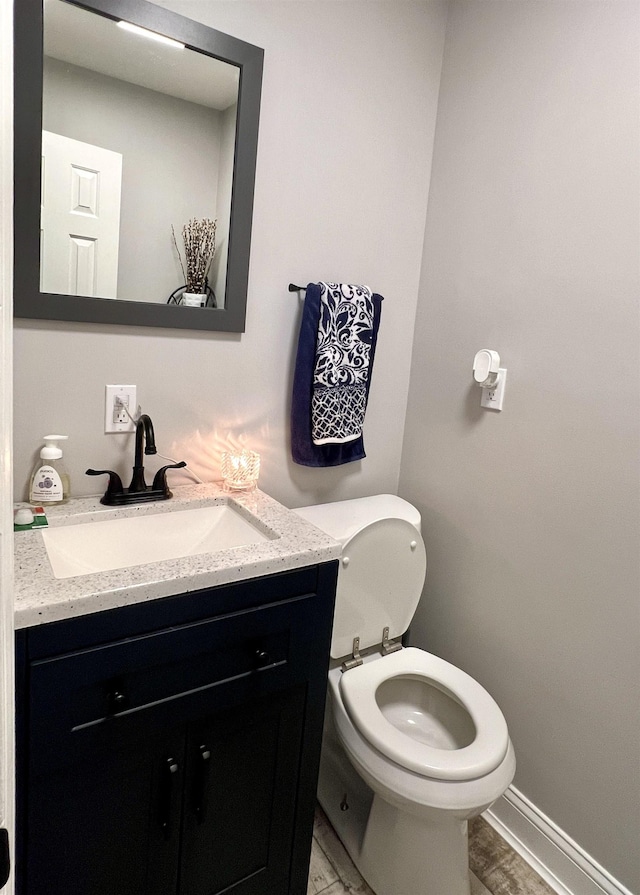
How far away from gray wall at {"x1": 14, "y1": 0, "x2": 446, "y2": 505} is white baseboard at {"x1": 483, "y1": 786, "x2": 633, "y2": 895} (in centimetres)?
104

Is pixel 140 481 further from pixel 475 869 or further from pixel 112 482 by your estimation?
pixel 475 869

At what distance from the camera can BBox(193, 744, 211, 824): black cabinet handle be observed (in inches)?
43.3

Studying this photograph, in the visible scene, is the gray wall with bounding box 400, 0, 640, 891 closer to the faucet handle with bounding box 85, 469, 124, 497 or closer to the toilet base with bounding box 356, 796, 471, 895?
the toilet base with bounding box 356, 796, 471, 895

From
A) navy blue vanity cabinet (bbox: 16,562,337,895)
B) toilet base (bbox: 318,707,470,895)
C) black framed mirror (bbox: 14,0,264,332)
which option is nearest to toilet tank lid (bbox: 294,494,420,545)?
navy blue vanity cabinet (bbox: 16,562,337,895)

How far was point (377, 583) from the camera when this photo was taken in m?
1.61

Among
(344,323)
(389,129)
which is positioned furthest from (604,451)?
(389,129)

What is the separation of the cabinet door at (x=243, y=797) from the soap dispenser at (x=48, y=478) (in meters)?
0.60

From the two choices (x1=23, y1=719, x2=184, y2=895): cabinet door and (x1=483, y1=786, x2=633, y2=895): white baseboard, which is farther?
(x1=483, y1=786, x2=633, y2=895): white baseboard

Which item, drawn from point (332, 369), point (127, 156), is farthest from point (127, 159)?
point (332, 369)

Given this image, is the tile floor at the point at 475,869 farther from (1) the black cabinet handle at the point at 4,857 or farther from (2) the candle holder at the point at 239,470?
(1) the black cabinet handle at the point at 4,857

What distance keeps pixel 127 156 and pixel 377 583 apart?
1.23 meters

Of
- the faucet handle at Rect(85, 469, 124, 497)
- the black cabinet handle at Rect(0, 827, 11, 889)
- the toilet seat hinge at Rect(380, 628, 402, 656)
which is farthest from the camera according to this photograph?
the toilet seat hinge at Rect(380, 628, 402, 656)

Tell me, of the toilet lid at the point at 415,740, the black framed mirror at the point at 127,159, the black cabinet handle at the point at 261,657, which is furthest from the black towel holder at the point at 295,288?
the toilet lid at the point at 415,740

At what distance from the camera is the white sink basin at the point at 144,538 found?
1.21 metres
